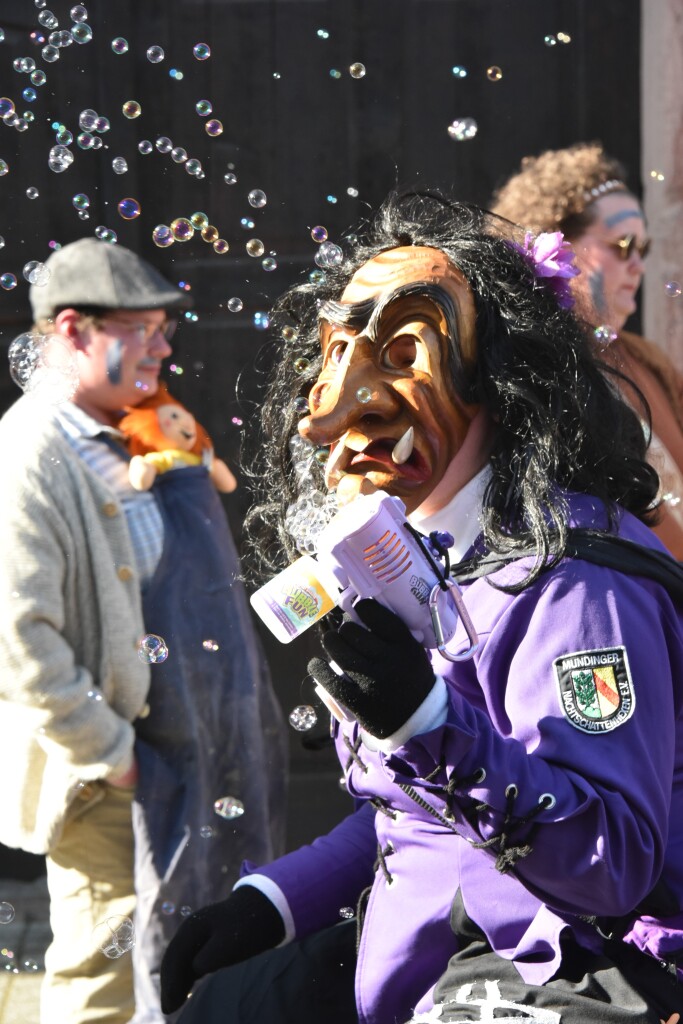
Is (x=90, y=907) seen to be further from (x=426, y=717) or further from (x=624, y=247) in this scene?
(x=624, y=247)

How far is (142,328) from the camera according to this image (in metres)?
2.72

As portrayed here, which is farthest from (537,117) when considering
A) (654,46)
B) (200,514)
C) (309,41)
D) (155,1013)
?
(155,1013)

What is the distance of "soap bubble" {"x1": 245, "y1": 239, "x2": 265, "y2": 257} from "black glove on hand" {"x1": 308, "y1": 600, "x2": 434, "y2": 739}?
1.90 m

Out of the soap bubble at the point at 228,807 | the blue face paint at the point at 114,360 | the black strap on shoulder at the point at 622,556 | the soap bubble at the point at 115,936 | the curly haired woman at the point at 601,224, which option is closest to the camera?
the black strap on shoulder at the point at 622,556

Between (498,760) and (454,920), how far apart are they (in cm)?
30

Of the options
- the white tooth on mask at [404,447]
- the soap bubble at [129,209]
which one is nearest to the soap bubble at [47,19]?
the soap bubble at [129,209]

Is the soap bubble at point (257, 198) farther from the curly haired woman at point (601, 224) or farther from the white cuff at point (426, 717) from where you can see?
the white cuff at point (426, 717)

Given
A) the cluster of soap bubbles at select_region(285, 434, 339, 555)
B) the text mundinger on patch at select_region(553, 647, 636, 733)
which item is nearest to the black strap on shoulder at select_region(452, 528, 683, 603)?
the text mundinger on patch at select_region(553, 647, 636, 733)

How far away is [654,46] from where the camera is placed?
3379 millimetres

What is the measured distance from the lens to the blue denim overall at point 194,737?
251cm

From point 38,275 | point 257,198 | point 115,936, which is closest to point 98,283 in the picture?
point 38,275

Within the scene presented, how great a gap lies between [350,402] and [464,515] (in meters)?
0.20

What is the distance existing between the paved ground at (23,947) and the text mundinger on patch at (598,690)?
1.69 meters

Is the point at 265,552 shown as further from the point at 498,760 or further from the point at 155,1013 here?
the point at 155,1013
